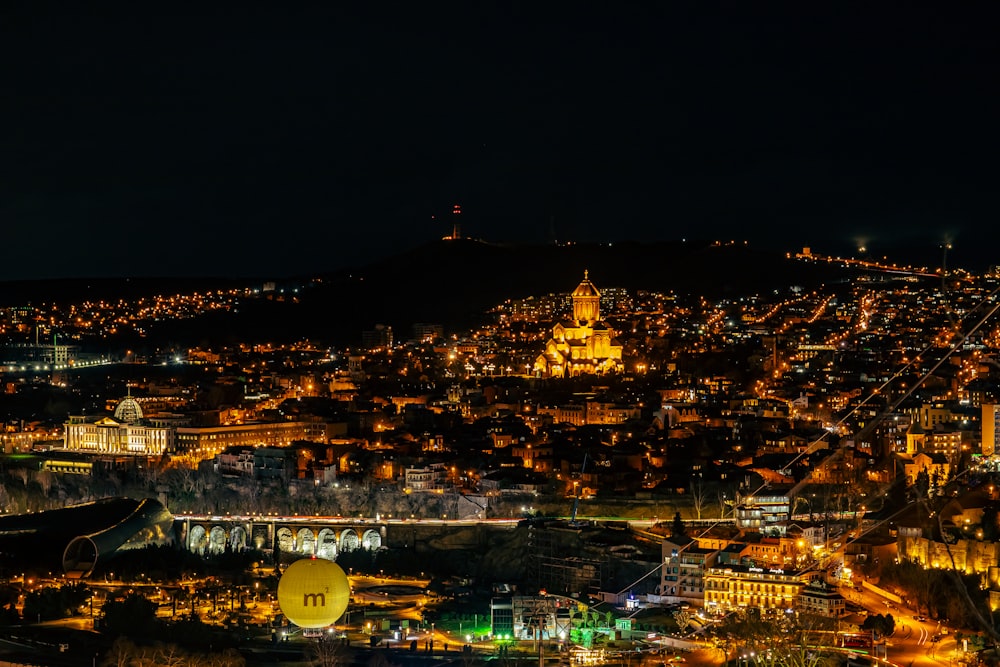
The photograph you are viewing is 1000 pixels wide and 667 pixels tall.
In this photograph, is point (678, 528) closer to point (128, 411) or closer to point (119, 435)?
point (119, 435)

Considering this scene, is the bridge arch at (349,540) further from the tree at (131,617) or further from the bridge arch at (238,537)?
the tree at (131,617)

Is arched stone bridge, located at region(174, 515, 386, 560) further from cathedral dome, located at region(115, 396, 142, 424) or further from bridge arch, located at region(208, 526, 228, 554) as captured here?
cathedral dome, located at region(115, 396, 142, 424)

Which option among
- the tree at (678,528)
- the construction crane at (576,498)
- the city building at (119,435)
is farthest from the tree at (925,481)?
the city building at (119,435)

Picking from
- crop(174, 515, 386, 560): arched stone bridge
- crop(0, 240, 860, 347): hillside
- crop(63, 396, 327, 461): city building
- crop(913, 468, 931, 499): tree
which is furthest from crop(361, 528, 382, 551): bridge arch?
crop(0, 240, 860, 347): hillside

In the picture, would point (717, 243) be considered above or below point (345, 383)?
above

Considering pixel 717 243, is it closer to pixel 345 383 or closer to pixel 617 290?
pixel 617 290

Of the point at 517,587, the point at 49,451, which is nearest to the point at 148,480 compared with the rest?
the point at 49,451
